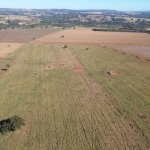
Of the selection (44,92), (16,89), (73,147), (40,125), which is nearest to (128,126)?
(73,147)

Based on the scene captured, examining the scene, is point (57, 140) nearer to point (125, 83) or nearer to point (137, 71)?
point (125, 83)

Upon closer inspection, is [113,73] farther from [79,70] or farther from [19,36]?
[19,36]

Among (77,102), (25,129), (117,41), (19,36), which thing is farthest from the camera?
(19,36)

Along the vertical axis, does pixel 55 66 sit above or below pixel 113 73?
below

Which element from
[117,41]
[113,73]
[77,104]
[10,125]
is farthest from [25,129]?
[117,41]

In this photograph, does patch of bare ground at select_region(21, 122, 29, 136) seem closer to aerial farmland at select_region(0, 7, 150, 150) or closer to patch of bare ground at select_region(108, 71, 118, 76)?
aerial farmland at select_region(0, 7, 150, 150)

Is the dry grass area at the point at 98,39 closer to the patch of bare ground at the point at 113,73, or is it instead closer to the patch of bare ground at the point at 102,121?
the patch of bare ground at the point at 113,73

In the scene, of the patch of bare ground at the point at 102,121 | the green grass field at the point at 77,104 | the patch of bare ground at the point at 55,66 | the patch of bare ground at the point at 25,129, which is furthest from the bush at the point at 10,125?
the patch of bare ground at the point at 55,66

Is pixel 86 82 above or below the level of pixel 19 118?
below
